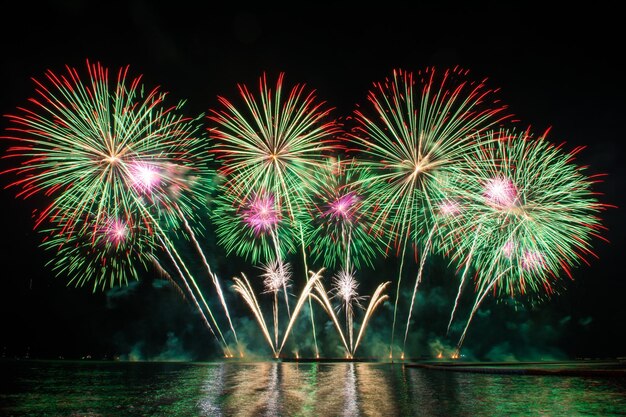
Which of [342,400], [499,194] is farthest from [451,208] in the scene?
[342,400]

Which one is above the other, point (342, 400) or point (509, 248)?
point (509, 248)

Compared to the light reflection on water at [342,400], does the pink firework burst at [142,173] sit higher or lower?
higher

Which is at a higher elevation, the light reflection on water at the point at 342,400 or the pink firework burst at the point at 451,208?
the pink firework burst at the point at 451,208

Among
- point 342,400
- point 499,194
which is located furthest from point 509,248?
point 342,400

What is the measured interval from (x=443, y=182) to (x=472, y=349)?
5426 centimetres

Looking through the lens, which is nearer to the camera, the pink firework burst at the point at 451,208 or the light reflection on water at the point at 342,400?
the light reflection on water at the point at 342,400

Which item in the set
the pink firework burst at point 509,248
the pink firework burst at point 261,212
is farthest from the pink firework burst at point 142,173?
the pink firework burst at point 509,248

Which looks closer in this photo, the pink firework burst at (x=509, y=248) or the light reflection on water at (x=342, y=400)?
the light reflection on water at (x=342, y=400)

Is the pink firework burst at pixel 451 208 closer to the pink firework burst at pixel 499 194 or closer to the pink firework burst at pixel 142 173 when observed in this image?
the pink firework burst at pixel 499 194

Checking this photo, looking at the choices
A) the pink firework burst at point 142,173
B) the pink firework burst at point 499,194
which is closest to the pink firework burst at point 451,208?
the pink firework burst at point 499,194

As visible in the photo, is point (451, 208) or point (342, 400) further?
point (451, 208)

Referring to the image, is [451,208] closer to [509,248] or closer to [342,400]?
[509,248]

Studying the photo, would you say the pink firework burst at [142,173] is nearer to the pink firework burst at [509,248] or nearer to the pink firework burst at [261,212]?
the pink firework burst at [261,212]

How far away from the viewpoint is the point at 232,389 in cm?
2100
